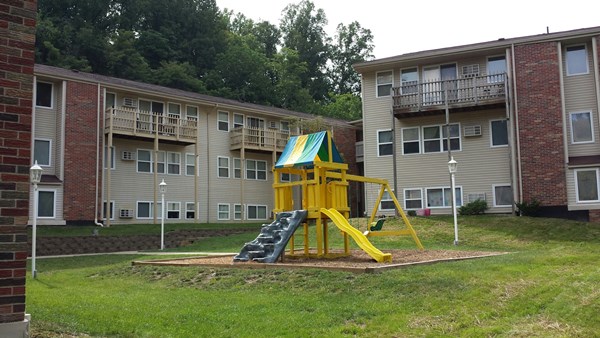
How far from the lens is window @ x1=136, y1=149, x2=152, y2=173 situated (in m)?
31.5

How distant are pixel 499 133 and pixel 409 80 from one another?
5.44 m

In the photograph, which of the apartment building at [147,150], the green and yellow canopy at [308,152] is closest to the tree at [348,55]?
the apartment building at [147,150]

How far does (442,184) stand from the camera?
2805cm

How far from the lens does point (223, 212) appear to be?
35.2 m

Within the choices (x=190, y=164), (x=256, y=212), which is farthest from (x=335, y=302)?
(x=256, y=212)

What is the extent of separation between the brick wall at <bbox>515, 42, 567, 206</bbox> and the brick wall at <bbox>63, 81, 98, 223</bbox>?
69.9 feet

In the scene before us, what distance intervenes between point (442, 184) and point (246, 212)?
13.9 meters

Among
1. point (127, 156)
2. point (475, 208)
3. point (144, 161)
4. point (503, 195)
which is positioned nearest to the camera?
point (475, 208)

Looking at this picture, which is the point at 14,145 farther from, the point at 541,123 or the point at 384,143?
the point at 384,143

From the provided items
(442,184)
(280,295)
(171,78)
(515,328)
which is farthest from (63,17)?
(515,328)

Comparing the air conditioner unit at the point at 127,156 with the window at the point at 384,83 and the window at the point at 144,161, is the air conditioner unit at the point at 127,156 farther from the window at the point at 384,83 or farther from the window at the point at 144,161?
the window at the point at 384,83

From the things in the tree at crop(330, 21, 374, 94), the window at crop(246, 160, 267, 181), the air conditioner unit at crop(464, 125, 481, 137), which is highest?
the tree at crop(330, 21, 374, 94)

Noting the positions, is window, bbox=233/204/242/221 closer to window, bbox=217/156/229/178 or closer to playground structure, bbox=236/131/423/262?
window, bbox=217/156/229/178

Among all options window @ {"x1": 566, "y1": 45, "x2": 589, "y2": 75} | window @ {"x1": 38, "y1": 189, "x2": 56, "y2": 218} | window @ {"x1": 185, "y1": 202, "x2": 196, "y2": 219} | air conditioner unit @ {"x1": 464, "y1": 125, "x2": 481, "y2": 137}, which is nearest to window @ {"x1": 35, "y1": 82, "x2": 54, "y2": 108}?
window @ {"x1": 38, "y1": 189, "x2": 56, "y2": 218}
